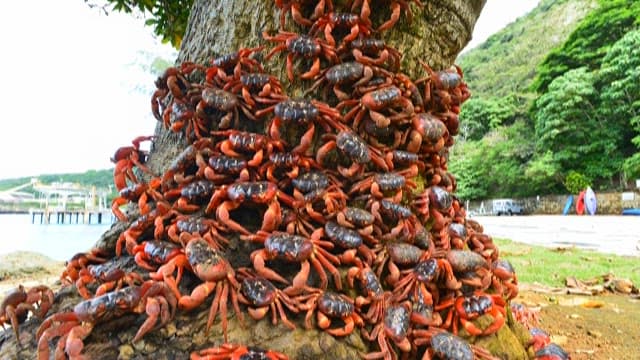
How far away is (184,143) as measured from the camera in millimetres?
1506

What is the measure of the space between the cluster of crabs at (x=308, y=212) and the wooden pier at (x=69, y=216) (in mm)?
25090

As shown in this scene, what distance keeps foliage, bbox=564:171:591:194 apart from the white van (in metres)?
3.07

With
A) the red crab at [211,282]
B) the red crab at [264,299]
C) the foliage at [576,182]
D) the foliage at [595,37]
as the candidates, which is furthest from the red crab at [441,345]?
the foliage at [595,37]

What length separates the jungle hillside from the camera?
1738cm

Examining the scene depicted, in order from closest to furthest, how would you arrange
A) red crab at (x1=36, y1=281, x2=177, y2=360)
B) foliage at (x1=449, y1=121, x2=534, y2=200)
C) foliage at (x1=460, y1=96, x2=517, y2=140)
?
red crab at (x1=36, y1=281, x2=177, y2=360) → foliage at (x1=449, y1=121, x2=534, y2=200) → foliage at (x1=460, y1=96, x2=517, y2=140)

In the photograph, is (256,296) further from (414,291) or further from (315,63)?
(315,63)

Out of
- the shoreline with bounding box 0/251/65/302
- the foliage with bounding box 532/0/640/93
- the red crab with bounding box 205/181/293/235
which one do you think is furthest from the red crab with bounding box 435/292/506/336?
the foliage with bounding box 532/0/640/93

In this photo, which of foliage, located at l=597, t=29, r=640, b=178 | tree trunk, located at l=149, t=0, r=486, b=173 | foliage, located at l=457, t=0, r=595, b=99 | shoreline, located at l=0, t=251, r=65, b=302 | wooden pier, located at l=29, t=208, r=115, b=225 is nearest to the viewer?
tree trunk, located at l=149, t=0, r=486, b=173

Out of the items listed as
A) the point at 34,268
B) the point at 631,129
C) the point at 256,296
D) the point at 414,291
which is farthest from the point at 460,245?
the point at 631,129

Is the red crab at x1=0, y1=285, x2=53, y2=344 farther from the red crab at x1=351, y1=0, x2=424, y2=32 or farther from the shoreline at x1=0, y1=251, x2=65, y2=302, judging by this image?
the shoreline at x1=0, y1=251, x2=65, y2=302

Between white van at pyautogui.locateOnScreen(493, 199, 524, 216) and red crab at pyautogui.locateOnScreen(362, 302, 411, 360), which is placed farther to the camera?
white van at pyautogui.locateOnScreen(493, 199, 524, 216)

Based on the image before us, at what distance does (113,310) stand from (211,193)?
17.7 inches

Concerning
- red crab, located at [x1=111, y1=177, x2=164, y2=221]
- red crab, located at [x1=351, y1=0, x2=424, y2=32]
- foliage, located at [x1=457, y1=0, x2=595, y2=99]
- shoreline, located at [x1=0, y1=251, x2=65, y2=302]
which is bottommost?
shoreline, located at [x1=0, y1=251, x2=65, y2=302]

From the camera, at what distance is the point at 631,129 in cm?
1752
